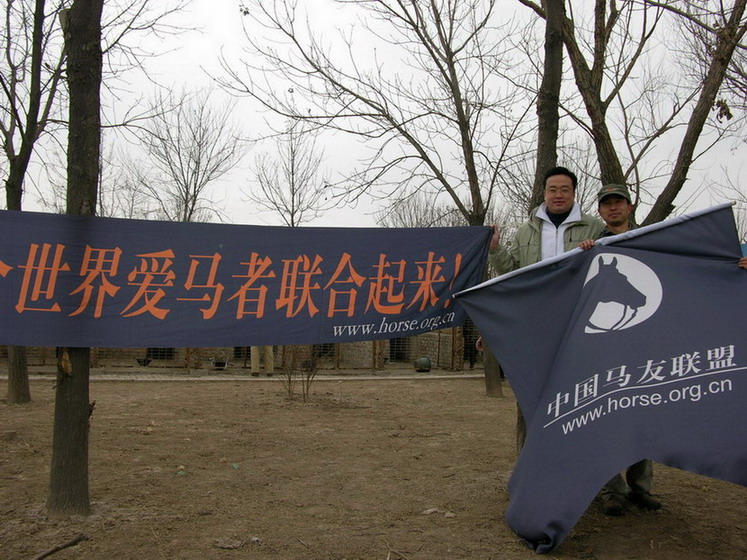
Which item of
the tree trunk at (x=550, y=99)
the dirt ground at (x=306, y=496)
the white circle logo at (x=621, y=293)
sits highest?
the tree trunk at (x=550, y=99)

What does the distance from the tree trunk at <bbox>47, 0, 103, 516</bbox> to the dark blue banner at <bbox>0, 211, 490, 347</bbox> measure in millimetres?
176

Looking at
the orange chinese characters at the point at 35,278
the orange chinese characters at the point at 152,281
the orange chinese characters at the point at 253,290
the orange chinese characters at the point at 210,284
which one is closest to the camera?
the orange chinese characters at the point at 35,278

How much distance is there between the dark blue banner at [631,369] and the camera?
3266mm

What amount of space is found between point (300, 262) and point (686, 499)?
3.50 m

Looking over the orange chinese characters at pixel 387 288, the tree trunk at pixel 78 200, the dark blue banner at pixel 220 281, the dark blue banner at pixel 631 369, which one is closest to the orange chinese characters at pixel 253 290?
the dark blue banner at pixel 220 281

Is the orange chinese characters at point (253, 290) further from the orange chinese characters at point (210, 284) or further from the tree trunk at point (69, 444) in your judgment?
the tree trunk at point (69, 444)

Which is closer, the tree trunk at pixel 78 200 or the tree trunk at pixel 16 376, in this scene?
the tree trunk at pixel 78 200

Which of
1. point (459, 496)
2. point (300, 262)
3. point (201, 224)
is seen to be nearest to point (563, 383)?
point (459, 496)

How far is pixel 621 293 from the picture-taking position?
3.65m

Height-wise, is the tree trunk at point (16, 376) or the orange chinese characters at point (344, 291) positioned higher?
the orange chinese characters at point (344, 291)

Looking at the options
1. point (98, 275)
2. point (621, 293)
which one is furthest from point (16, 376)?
point (621, 293)

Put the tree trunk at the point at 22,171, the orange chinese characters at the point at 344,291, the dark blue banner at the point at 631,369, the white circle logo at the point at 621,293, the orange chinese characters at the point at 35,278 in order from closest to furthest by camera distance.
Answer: the dark blue banner at the point at 631,369
the white circle logo at the point at 621,293
the orange chinese characters at the point at 35,278
the orange chinese characters at the point at 344,291
the tree trunk at the point at 22,171

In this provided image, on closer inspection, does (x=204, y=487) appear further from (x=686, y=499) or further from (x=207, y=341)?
(x=686, y=499)

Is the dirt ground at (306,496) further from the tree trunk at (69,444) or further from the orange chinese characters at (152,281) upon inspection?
the orange chinese characters at (152,281)
